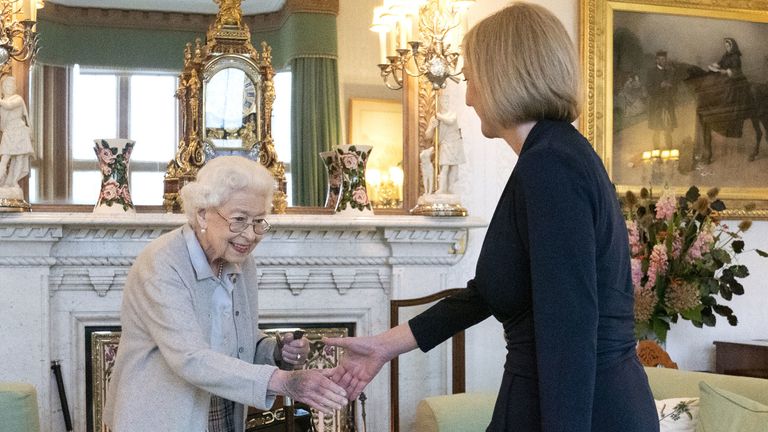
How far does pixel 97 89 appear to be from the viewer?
14.8 ft

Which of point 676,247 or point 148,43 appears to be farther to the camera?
point 148,43

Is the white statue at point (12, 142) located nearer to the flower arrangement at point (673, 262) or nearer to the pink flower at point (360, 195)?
the pink flower at point (360, 195)

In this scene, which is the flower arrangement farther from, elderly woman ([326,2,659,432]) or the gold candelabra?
elderly woman ([326,2,659,432])

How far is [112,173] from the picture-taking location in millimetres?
4348

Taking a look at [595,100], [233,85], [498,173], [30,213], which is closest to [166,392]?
[30,213]

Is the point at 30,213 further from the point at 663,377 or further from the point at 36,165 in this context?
the point at 663,377

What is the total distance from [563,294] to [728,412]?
181 cm

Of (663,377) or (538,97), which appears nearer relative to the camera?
(538,97)

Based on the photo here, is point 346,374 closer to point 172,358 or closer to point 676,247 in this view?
point 172,358

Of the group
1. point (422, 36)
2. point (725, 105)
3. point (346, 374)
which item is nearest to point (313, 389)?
point (346, 374)

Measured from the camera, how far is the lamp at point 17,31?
412cm

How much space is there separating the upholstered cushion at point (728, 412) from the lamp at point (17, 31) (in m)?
3.12

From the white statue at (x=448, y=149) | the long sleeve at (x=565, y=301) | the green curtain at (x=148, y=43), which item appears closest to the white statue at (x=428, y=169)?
the white statue at (x=448, y=149)

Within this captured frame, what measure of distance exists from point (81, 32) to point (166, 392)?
8.25 feet
